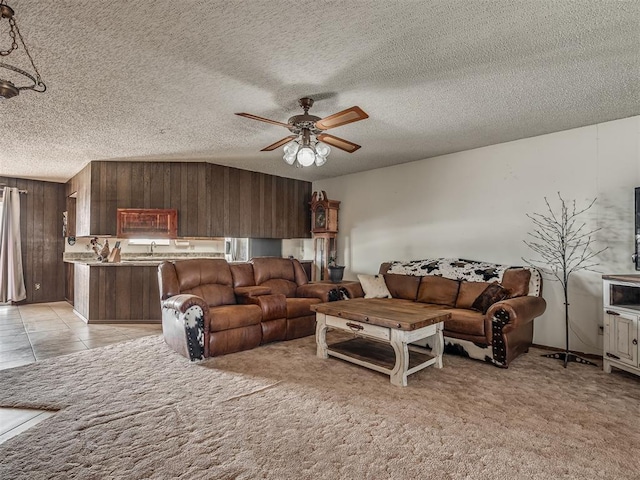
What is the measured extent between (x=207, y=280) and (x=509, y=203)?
3.79m

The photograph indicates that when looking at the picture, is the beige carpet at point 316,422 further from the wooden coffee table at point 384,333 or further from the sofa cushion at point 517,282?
the sofa cushion at point 517,282

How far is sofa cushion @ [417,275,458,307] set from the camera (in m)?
4.12

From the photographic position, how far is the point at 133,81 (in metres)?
2.70

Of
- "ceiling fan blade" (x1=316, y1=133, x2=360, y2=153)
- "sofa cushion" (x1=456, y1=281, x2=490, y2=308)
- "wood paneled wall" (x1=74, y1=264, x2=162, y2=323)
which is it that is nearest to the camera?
"ceiling fan blade" (x1=316, y1=133, x2=360, y2=153)

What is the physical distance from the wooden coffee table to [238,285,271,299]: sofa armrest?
0.92 meters

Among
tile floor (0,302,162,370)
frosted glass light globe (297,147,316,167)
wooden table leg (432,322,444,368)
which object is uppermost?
frosted glass light globe (297,147,316,167)

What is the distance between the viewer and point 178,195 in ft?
17.9

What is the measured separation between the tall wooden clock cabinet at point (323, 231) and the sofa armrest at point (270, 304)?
1.85 meters

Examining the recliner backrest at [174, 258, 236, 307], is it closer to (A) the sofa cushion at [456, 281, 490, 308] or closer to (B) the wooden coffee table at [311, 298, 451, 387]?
(B) the wooden coffee table at [311, 298, 451, 387]

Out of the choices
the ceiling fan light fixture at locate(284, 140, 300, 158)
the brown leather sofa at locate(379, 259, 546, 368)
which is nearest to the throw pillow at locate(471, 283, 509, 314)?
the brown leather sofa at locate(379, 259, 546, 368)

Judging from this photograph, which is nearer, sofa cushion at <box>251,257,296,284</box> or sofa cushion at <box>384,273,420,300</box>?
sofa cushion at <box>384,273,420,300</box>

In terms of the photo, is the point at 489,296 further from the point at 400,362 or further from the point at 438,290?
the point at 400,362

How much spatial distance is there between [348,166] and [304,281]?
2041 mm

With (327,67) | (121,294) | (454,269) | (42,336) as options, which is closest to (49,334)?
(42,336)
